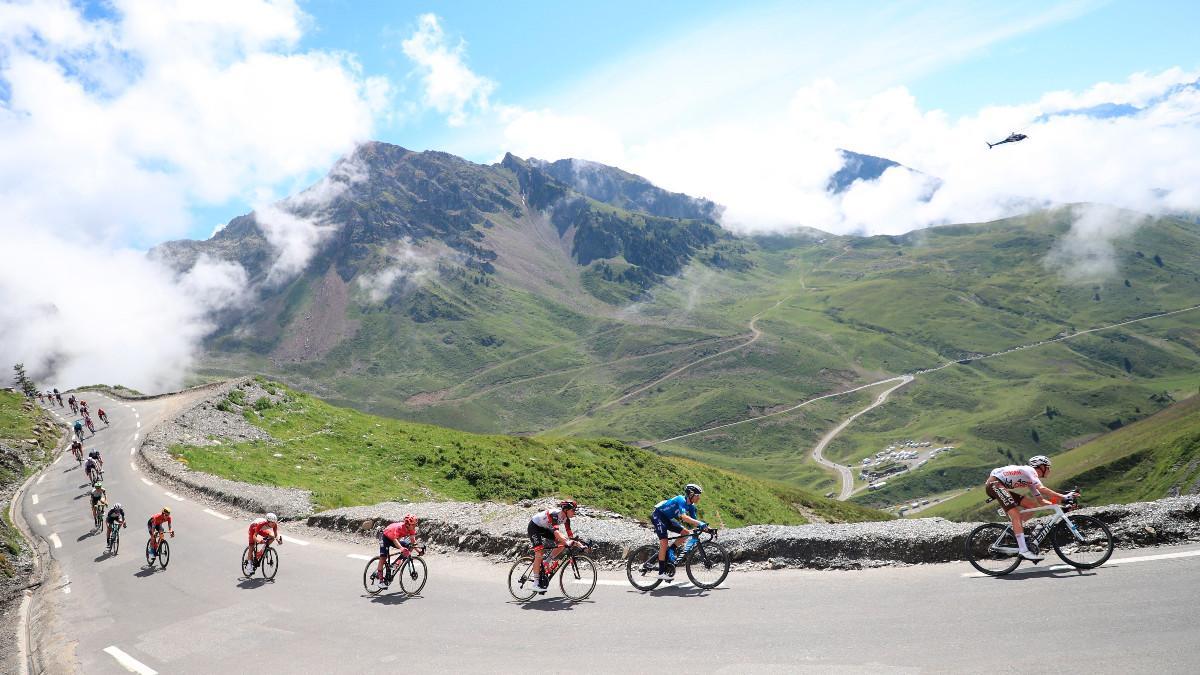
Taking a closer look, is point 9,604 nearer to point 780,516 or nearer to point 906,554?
point 906,554

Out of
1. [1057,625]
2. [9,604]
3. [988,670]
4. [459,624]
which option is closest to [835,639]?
[988,670]

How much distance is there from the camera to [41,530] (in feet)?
127

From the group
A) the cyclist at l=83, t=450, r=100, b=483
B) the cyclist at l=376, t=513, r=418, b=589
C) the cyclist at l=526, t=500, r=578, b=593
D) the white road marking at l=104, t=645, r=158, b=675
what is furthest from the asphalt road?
the cyclist at l=83, t=450, r=100, b=483

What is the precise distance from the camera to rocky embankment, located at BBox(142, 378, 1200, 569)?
17.7 metres

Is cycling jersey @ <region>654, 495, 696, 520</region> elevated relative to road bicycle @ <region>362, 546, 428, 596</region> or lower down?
elevated

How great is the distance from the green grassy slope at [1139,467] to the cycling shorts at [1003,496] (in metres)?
124

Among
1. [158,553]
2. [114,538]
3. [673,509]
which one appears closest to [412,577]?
[673,509]

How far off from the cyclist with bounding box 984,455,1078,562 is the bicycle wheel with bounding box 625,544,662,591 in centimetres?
967

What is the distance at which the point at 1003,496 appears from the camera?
57.9 feet

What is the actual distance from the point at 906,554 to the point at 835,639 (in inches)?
238

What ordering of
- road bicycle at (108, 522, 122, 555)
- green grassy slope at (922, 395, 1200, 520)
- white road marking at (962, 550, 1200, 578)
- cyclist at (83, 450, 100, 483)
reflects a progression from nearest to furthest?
white road marking at (962, 550, 1200, 578)
road bicycle at (108, 522, 122, 555)
cyclist at (83, 450, 100, 483)
green grassy slope at (922, 395, 1200, 520)

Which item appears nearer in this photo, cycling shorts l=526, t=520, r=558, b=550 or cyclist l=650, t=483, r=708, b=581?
cyclist l=650, t=483, r=708, b=581

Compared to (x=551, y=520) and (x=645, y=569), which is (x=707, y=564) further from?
(x=551, y=520)

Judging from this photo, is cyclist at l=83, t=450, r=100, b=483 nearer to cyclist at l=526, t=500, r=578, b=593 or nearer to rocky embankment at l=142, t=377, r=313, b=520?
rocky embankment at l=142, t=377, r=313, b=520
